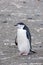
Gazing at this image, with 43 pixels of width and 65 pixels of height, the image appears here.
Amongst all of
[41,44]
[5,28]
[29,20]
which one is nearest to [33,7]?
[29,20]

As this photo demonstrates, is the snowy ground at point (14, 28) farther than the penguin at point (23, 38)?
Yes

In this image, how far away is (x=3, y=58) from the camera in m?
6.77

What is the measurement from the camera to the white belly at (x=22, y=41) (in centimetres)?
657

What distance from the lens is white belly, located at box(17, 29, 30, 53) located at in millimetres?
6566

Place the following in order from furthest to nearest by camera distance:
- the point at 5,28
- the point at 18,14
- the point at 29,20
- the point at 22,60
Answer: the point at 18,14 → the point at 29,20 → the point at 5,28 → the point at 22,60

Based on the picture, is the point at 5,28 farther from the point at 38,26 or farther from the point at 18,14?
the point at 18,14

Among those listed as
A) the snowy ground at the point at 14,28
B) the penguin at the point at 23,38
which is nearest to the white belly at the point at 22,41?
the penguin at the point at 23,38

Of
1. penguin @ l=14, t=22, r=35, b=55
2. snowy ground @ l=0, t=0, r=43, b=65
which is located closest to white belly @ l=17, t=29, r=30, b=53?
penguin @ l=14, t=22, r=35, b=55

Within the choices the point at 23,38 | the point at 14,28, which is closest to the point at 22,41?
the point at 23,38

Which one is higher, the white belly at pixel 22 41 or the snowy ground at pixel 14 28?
the white belly at pixel 22 41

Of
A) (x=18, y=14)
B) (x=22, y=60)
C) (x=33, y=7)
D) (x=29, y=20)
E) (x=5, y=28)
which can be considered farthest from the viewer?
(x=33, y=7)

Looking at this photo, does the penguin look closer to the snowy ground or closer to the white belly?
the white belly

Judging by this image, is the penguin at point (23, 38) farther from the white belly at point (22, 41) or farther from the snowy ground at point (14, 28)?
the snowy ground at point (14, 28)

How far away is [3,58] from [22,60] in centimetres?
36
